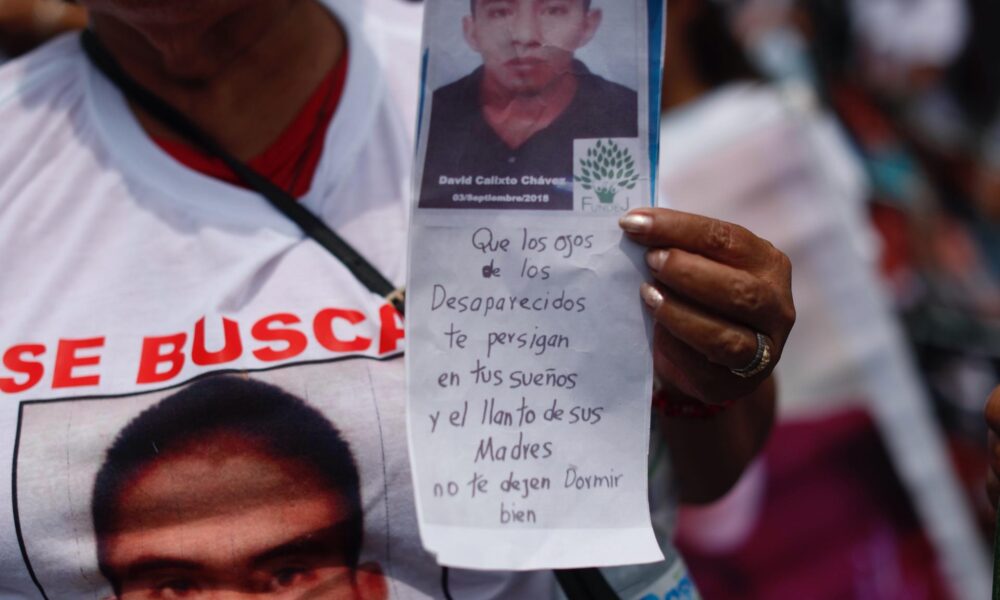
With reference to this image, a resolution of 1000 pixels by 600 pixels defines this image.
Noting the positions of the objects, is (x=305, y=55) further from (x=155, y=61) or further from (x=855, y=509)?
(x=855, y=509)

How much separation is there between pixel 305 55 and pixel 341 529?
1.84 ft

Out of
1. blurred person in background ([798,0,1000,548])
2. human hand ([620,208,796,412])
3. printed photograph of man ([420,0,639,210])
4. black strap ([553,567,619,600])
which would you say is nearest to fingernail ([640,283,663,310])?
human hand ([620,208,796,412])

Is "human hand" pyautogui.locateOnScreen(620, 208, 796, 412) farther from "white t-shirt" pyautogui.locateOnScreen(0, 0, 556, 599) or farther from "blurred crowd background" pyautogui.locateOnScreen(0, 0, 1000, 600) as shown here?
"blurred crowd background" pyautogui.locateOnScreen(0, 0, 1000, 600)

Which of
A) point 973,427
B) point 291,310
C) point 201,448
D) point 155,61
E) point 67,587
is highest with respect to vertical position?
point 155,61

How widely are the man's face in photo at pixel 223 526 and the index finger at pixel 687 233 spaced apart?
1.33ft

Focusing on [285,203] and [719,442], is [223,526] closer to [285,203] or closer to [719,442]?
[285,203]

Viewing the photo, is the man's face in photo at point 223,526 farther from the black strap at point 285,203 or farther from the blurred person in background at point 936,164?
the blurred person in background at point 936,164

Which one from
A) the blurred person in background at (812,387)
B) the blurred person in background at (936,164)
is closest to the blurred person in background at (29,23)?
the blurred person in background at (812,387)

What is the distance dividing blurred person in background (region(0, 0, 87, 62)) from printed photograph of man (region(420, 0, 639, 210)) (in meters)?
0.99

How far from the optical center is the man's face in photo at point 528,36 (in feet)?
3.31

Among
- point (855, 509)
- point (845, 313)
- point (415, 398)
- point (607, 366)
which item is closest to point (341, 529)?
point (415, 398)

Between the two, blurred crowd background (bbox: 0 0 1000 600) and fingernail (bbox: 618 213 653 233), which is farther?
blurred crowd background (bbox: 0 0 1000 600)

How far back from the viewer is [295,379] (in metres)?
1.12

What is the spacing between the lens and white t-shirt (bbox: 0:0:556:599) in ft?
3.57
